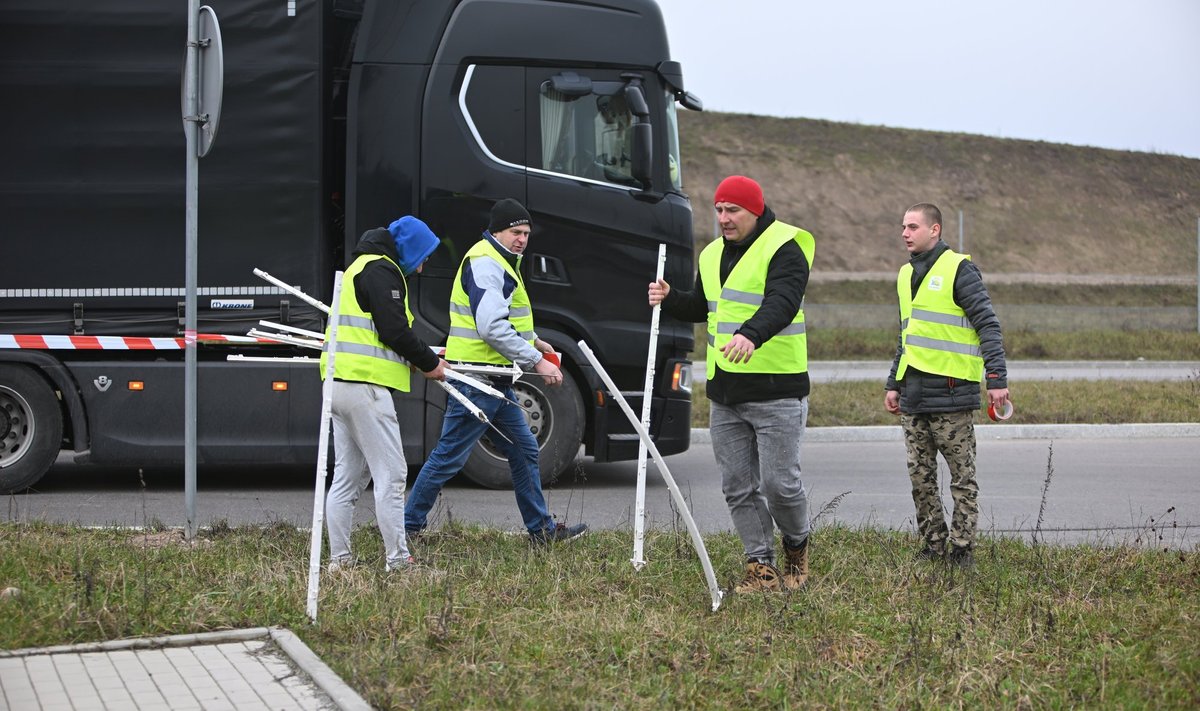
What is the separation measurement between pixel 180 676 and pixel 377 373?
6.56 ft

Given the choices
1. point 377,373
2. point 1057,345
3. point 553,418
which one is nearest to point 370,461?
point 377,373

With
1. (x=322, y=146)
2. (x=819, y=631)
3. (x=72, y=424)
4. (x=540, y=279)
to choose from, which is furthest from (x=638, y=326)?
(x=819, y=631)

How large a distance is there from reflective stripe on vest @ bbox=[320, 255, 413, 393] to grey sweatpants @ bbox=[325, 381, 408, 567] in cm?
5

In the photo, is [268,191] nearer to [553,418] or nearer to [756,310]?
[553,418]

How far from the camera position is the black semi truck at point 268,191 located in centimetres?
905

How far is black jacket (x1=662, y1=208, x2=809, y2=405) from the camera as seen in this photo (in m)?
5.73

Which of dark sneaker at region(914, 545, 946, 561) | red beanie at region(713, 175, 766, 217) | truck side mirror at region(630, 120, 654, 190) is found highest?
truck side mirror at region(630, 120, 654, 190)

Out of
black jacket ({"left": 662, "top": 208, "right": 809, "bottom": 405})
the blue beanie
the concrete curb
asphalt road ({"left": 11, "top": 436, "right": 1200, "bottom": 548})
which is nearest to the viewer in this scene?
black jacket ({"left": 662, "top": 208, "right": 809, "bottom": 405})

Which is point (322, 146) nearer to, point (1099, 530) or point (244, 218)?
point (244, 218)

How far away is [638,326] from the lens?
9.55 m

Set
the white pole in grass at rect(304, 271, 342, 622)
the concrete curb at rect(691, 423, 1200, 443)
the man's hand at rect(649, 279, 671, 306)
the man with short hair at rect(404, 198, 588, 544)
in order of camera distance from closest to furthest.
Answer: the white pole in grass at rect(304, 271, 342, 622) < the man's hand at rect(649, 279, 671, 306) < the man with short hair at rect(404, 198, 588, 544) < the concrete curb at rect(691, 423, 1200, 443)

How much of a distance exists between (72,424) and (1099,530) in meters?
6.64

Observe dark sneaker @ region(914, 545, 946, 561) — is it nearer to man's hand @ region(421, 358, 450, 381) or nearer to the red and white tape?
man's hand @ region(421, 358, 450, 381)

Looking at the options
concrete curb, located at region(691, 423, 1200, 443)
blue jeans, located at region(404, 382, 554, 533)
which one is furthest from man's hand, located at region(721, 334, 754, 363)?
concrete curb, located at region(691, 423, 1200, 443)
